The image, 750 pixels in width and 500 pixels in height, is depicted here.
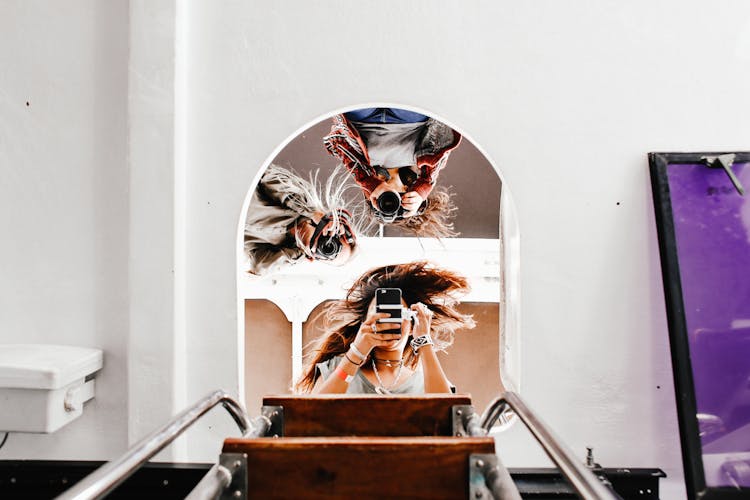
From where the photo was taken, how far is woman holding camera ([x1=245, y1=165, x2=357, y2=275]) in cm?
184

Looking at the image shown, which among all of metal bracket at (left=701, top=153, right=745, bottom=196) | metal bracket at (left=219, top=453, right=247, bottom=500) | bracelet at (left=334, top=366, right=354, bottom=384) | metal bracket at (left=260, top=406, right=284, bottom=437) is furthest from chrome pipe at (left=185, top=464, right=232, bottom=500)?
metal bracket at (left=701, top=153, right=745, bottom=196)

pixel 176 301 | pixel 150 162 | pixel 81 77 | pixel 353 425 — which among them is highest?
pixel 81 77

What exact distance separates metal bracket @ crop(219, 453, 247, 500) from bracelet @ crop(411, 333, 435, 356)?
104 centimetres

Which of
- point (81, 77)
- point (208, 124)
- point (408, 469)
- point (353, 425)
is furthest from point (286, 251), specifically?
point (408, 469)

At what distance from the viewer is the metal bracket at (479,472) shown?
2.98ft

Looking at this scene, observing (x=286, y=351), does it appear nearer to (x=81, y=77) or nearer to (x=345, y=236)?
(x=345, y=236)

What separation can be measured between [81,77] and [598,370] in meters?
2.10

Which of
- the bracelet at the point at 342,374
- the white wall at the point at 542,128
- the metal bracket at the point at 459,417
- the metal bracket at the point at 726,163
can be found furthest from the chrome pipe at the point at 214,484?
the metal bracket at the point at 726,163

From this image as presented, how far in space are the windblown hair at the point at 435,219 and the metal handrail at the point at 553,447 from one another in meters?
0.73

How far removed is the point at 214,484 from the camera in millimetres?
889

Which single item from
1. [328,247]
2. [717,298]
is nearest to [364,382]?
[328,247]

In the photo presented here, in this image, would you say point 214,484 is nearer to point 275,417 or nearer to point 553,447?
point 275,417

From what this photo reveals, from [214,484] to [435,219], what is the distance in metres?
1.21

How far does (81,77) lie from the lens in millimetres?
1804
